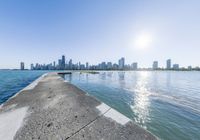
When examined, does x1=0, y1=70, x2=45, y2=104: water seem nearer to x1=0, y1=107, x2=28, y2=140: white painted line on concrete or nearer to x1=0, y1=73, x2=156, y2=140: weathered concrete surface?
x1=0, y1=107, x2=28, y2=140: white painted line on concrete

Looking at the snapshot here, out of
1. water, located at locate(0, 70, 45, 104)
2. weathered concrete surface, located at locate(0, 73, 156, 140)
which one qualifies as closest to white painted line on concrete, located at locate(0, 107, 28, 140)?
weathered concrete surface, located at locate(0, 73, 156, 140)

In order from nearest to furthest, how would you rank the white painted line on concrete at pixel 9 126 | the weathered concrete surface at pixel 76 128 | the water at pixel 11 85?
the weathered concrete surface at pixel 76 128
the white painted line on concrete at pixel 9 126
the water at pixel 11 85

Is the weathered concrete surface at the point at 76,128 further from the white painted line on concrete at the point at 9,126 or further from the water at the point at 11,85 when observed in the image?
the water at the point at 11,85

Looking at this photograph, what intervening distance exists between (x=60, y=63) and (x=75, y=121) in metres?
209

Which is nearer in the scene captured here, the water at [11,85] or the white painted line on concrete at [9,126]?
the white painted line on concrete at [9,126]

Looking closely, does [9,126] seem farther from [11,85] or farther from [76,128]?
[11,85]

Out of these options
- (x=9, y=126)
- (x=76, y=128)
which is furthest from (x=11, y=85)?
(x=76, y=128)

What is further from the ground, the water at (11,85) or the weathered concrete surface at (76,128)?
the weathered concrete surface at (76,128)

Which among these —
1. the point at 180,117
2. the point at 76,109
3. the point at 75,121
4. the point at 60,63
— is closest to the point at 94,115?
the point at 75,121

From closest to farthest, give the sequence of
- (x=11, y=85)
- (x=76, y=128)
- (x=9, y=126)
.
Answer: (x=76, y=128) → (x=9, y=126) → (x=11, y=85)

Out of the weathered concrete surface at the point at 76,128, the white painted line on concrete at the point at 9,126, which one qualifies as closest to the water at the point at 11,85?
the white painted line on concrete at the point at 9,126

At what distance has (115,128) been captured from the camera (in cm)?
355

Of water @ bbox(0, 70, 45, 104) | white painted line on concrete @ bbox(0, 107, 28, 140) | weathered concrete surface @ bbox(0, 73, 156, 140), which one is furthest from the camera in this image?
water @ bbox(0, 70, 45, 104)

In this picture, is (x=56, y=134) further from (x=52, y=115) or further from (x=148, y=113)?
(x=148, y=113)
